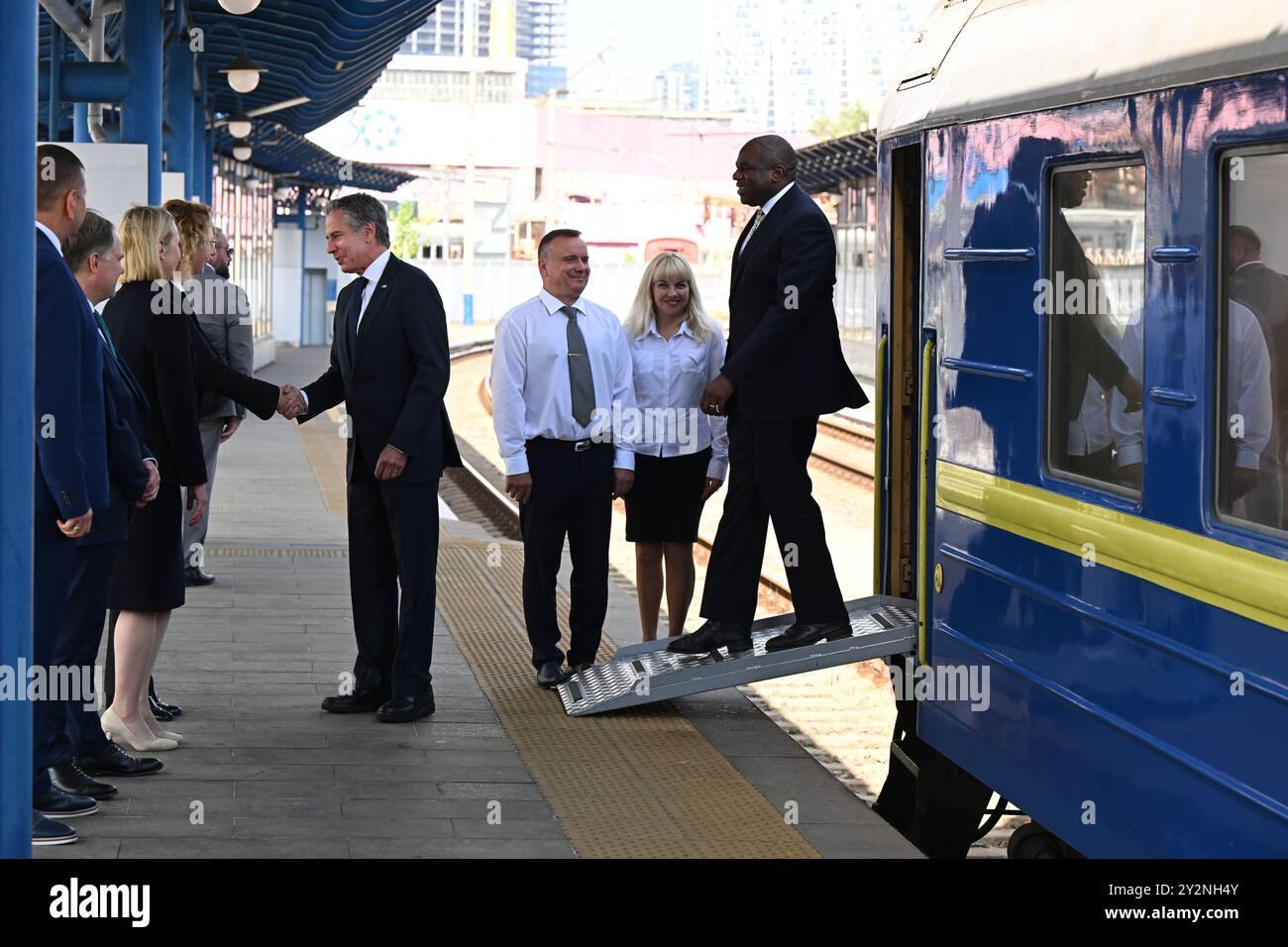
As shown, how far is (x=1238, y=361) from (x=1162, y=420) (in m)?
0.32

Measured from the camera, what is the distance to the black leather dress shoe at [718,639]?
7.01 m

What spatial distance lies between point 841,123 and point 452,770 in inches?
4179

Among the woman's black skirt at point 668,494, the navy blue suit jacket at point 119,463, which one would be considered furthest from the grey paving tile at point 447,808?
the woman's black skirt at point 668,494

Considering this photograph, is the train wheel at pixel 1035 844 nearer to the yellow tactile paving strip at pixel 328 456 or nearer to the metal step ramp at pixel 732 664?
the metal step ramp at pixel 732 664

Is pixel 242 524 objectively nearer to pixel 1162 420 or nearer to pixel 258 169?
pixel 1162 420

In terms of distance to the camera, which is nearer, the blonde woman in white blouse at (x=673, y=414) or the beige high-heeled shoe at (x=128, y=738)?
the beige high-heeled shoe at (x=128, y=738)

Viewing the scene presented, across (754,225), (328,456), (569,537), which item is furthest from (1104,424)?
(328,456)

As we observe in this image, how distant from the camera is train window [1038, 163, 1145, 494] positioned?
449 cm

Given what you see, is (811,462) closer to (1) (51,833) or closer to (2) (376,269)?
(2) (376,269)

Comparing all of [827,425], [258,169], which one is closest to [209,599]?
[827,425]

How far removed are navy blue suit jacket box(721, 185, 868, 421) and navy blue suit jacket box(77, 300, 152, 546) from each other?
2.22 m

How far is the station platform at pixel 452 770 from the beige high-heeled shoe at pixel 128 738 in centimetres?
8

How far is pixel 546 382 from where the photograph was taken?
7.25 m
